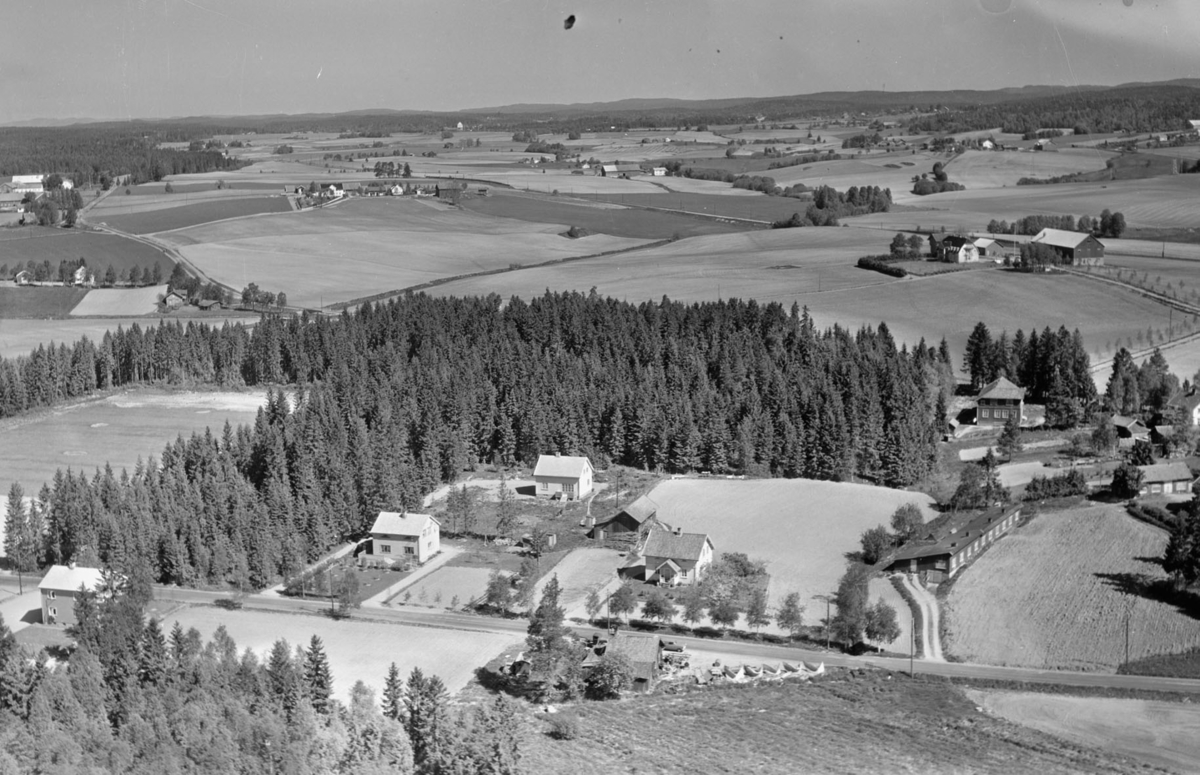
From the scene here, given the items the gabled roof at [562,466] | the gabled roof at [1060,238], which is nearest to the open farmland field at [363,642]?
the gabled roof at [562,466]

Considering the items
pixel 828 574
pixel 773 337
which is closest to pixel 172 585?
pixel 828 574

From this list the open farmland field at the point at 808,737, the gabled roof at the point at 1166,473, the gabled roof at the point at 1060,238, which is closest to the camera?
the open farmland field at the point at 808,737

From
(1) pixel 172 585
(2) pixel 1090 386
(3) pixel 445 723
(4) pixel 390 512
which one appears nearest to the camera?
(3) pixel 445 723

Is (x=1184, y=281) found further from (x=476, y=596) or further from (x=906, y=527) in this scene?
(x=476, y=596)

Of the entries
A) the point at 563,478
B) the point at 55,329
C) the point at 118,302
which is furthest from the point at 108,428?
the point at 118,302

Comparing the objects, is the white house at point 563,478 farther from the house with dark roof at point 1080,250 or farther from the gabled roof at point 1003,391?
the house with dark roof at point 1080,250

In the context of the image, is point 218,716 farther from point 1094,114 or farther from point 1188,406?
point 1094,114

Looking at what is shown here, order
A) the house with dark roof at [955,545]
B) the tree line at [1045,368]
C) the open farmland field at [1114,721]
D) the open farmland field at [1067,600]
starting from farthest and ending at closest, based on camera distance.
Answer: the tree line at [1045,368], the house with dark roof at [955,545], the open farmland field at [1067,600], the open farmland field at [1114,721]

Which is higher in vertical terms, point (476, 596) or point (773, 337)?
point (773, 337)
